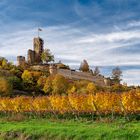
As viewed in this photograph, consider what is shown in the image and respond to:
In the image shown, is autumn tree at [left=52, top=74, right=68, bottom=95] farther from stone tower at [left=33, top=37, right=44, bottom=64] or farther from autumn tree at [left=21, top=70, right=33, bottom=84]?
stone tower at [left=33, top=37, right=44, bottom=64]

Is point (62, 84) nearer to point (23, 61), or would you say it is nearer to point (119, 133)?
point (23, 61)

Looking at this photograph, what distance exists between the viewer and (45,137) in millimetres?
26297

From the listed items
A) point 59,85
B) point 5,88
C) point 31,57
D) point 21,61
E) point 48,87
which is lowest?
point 5,88

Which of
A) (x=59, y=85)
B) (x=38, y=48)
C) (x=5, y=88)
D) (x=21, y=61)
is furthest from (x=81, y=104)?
(x=38, y=48)

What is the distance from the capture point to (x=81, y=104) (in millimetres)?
45094

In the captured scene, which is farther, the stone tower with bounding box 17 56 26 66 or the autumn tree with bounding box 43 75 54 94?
the stone tower with bounding box 17 56 26 66

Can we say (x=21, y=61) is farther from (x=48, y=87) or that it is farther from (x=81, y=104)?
(x=81, y=104)

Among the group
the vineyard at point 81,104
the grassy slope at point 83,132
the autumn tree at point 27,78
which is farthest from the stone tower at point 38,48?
the grassy slope at point 83,132

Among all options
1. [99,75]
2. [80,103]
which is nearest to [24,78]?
[99,75]

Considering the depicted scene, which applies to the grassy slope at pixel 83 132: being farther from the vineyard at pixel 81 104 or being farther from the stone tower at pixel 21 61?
the stone tower at pixel 21 61

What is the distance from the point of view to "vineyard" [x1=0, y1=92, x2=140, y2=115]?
40241 mm

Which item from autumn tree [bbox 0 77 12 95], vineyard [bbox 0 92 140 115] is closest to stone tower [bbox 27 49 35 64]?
autumn tree [bbox 0 77 12 95]

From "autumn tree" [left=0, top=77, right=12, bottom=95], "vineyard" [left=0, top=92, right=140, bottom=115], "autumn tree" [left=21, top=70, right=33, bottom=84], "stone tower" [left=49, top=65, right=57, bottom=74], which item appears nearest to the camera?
"vineyard" [left=0, top=92, right=140, bottom=115]

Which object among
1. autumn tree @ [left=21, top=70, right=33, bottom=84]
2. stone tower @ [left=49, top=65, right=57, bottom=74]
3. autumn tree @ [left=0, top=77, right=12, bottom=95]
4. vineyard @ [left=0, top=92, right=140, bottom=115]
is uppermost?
stone tower @ [left=49, top=65, right=57, bottom=74]
